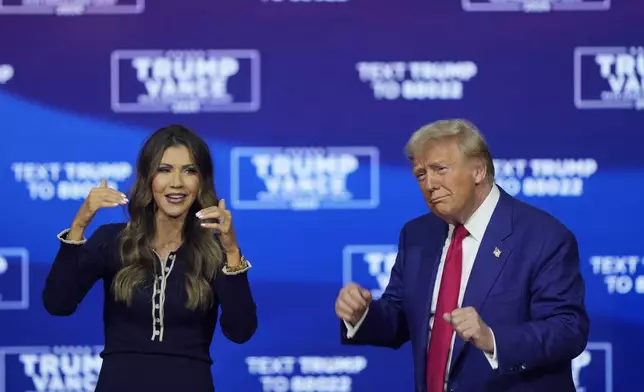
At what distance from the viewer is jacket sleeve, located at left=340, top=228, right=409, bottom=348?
2.70m

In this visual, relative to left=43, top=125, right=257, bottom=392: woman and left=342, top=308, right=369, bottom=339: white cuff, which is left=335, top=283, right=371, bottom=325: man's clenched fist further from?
left=43, top=125, right=257, bottom=392: woman

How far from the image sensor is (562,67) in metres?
4.05

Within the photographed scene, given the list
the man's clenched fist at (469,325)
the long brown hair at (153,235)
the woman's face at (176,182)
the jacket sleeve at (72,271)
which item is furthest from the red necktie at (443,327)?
the jacket sleeve at (72,271)

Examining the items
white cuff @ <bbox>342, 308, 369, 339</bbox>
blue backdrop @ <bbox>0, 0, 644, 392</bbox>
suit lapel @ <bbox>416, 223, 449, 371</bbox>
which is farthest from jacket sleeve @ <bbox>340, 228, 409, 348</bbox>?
blue backdrop @ <bbox>0, 0, 644, 392</bbox>

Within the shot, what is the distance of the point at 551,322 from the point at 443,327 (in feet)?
0.95

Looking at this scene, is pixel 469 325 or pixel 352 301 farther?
pixel 352 301

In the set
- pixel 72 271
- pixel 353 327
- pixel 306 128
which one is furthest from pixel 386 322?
pixel 306 128

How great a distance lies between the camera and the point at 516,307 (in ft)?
8.33

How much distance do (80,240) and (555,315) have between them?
124 cm

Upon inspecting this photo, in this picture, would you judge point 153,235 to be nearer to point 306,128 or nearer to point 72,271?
point 72,271

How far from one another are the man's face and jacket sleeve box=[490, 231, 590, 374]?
10.0 inches

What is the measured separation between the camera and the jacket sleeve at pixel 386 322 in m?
2.70

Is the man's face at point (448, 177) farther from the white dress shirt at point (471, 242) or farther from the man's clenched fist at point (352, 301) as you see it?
the man's clenched fist at point (352, 301)

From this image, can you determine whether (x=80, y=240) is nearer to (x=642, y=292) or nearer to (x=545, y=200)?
(x=545, y=200)
